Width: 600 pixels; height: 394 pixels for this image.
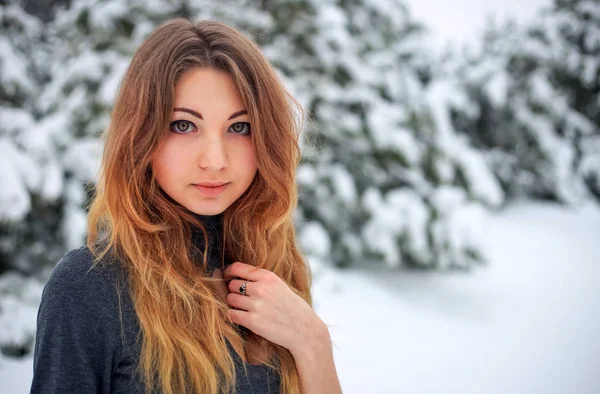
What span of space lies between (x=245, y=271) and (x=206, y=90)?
16.1 inches

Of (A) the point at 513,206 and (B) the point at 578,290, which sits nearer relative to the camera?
(B) the point at 578,290

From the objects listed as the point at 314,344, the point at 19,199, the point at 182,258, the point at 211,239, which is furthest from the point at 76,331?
the point at 19,199

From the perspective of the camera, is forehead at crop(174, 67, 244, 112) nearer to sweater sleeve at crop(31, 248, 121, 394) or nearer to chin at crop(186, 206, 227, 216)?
chin at crop(186, 206, 227, 216)

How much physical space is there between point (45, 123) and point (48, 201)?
1.56 feet

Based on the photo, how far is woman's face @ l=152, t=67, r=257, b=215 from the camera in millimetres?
978

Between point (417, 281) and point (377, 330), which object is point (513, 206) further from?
point (377, 330)

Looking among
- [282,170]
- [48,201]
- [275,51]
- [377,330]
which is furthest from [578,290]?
[48,201]

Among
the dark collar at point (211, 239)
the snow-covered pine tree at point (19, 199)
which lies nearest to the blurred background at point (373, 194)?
the snow-covered pine tree at point (19, 199)

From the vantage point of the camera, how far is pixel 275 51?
11.6 feet

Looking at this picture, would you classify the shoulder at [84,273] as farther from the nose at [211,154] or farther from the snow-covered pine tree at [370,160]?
the snow-covered pine tree at [370,160]

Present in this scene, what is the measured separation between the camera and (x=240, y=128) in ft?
3.45

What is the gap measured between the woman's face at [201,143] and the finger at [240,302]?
8.0 inches

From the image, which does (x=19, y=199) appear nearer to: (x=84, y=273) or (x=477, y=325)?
(x=84, y=273)

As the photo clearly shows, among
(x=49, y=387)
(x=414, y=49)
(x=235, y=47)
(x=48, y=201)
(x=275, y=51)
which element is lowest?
(x=49, y=387)
